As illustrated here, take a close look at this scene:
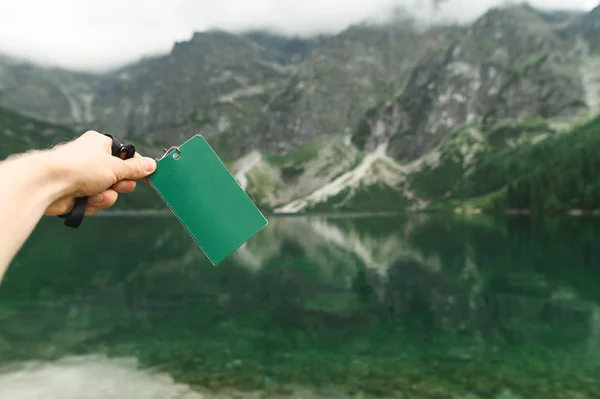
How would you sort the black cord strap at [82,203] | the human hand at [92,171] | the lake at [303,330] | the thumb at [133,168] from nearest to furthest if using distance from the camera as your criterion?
the human hand at [92,171], the black cord strap at [82,203], the thumb at [133,168], the lake at [303,330]

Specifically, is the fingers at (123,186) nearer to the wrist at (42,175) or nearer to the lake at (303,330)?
the wrist at (42,175)

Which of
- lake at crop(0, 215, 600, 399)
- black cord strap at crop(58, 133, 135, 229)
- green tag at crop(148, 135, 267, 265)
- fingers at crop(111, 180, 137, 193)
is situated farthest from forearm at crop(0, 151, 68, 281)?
lake at crop(0, 215, 600, 399)

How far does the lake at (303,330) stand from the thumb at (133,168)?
1921 centimetres

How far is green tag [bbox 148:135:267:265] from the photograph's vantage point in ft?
12.3

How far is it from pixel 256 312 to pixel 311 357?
12.3 m

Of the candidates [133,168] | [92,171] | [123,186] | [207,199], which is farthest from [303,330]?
[92,171]

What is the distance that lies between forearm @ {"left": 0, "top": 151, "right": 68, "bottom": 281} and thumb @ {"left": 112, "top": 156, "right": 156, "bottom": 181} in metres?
0.50

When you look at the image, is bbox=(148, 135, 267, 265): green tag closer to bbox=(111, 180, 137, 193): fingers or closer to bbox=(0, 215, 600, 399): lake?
bbox=(111, 180, 137, 193): fingers

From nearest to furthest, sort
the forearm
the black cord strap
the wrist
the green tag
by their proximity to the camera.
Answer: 1. the forearm
2. the wrist
3. the black cord strap
4. the green tag

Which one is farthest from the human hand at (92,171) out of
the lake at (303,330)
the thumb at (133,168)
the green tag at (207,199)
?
the lake at (303,330)

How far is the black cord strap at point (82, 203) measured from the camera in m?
3.19

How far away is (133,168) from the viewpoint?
3410 millimetres

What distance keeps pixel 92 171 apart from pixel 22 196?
2.10 ft

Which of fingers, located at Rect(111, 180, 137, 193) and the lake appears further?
the lake
